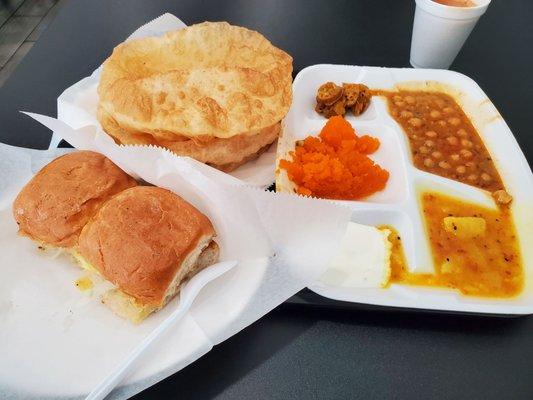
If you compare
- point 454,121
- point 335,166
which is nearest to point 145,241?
point 335,166

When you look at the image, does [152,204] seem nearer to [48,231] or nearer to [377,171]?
[48,231]

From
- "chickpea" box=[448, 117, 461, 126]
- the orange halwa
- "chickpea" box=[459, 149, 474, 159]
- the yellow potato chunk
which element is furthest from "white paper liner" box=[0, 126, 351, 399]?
"chickpea" box=[448, 117, 461, 126]

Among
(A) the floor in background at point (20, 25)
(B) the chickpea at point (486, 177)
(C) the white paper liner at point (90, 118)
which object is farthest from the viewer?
(A) the floor in background at point (20, 25)

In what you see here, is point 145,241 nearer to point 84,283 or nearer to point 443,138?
point 84,283

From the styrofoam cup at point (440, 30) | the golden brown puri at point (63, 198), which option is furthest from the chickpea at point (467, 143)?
the golden brown puri at point (63, 198)

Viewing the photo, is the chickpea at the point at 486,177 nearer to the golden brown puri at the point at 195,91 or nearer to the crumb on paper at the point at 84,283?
the golden brown puri at the point at 195,91

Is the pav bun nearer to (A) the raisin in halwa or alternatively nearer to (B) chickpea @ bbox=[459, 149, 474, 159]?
(A) the raisin in halwa
